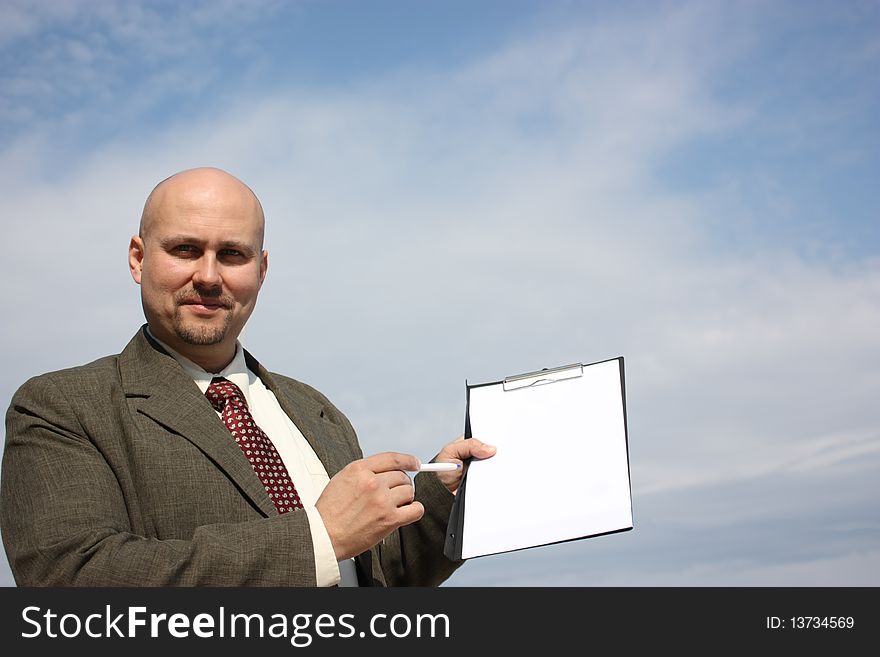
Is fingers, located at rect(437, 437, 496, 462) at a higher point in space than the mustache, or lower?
lower

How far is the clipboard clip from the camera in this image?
11.5 ft

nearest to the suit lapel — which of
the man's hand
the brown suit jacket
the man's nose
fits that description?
the brown suit jacket

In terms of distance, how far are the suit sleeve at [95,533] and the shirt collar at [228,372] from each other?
602 millimetres

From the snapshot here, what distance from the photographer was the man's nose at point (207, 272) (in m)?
3.60

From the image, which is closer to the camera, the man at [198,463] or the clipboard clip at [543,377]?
the man at [198,463]

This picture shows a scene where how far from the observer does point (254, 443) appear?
12.0 ft

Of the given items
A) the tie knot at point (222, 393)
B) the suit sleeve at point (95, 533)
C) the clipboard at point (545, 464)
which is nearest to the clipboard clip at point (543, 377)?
the clipboard at point (545, 464)

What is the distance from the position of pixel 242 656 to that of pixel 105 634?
43cm

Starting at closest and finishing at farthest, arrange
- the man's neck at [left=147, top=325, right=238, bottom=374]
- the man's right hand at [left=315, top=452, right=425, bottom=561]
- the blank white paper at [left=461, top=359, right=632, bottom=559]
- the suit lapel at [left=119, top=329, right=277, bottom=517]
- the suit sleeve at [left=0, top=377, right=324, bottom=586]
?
the suit sleeve at [left=0, top=377, right=324, bottom=586]
the man's right hand at [left=315, top=452, right=425, bottom=561]
the blank white paper at [left=461, top=359, right=632, bottom=559]
the suit lapel at [left=119, top=329, right=277, bottom=517]
the man's neck at [left=147, top=325, right=238, bottom=374]

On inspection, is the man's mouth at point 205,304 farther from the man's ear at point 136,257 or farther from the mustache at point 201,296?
the man's ear at point 136,257

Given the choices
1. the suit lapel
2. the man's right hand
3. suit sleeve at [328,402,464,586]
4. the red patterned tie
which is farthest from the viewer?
suit sleeve at [328,402,464,586]

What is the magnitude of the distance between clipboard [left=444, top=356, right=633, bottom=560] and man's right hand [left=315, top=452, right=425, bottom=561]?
34 cm

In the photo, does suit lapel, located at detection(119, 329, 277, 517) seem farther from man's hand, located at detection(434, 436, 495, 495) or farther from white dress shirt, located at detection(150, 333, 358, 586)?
man's hand, located at detection(434, 436, 495, 495)

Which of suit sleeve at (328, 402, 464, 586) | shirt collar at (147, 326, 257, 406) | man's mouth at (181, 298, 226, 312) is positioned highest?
man's mouth at (181, 298, 226, 312)
